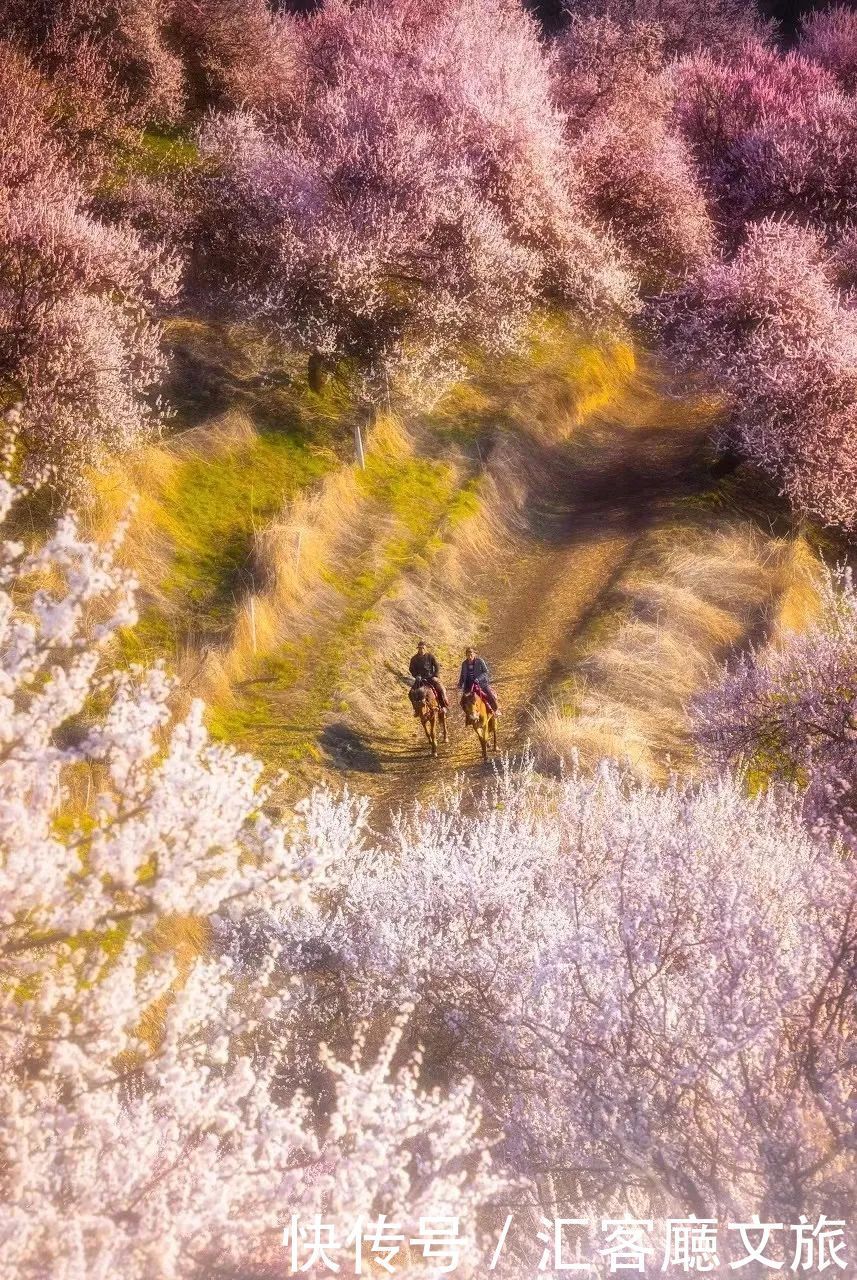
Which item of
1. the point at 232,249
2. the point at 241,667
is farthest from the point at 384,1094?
the point at 232,249

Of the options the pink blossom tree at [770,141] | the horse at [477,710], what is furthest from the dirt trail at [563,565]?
the pink blossom tree at [770,141]

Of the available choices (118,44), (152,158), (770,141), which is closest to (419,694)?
(152,158)

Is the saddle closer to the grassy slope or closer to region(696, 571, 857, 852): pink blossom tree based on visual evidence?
the grassy slope

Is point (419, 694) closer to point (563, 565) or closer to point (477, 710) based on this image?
point (477, 710)

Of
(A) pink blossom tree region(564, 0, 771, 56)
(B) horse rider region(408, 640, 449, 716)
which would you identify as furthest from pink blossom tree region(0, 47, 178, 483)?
(A) pink blossom tree region(564, 0, 771, 56)

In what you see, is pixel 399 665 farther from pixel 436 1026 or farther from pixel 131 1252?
pixel 131 1252

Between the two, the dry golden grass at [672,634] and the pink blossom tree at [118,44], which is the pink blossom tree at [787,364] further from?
the pink blossom tree at [118,44]
